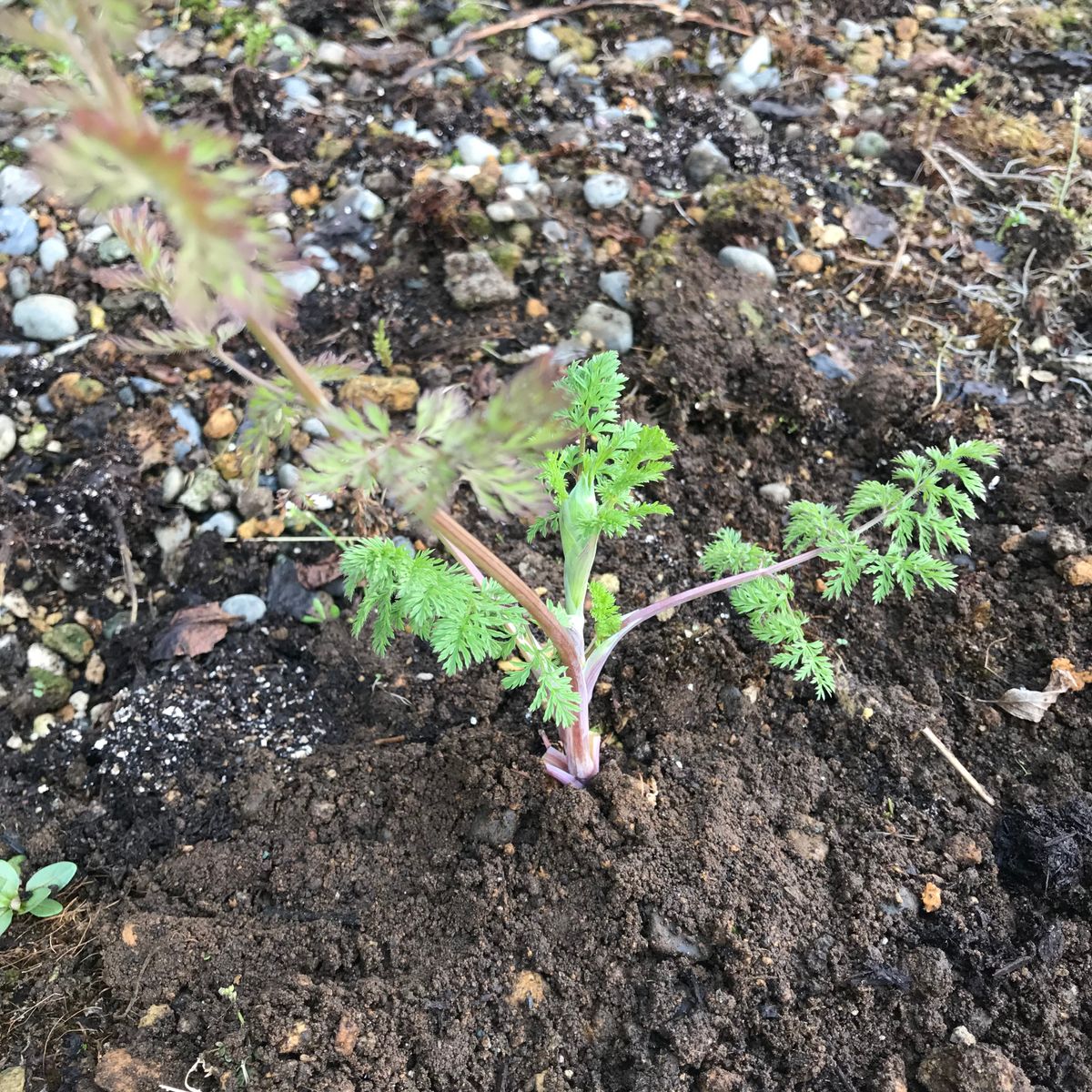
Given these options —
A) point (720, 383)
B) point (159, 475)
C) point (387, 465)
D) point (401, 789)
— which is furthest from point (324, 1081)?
point (720, 383)

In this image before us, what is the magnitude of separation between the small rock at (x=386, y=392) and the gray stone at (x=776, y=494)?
1.08m

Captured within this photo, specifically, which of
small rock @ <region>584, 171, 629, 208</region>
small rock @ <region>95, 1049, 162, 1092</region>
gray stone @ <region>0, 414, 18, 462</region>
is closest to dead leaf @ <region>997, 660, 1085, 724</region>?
small rock @ <region>95, 1049, 162, 1092</region>

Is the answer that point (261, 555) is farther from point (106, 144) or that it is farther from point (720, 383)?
point (106, 144)

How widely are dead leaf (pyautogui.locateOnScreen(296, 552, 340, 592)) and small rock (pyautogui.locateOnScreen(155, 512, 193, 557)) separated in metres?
0.36

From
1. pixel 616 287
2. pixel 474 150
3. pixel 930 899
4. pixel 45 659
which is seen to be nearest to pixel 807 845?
pixel 930 899

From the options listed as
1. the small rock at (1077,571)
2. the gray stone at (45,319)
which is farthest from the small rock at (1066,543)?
the gray stone at (45,319)

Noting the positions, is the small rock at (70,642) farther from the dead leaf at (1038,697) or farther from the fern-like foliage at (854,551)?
the dead leaf at (1038,697)

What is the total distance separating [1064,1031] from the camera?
1.73 m

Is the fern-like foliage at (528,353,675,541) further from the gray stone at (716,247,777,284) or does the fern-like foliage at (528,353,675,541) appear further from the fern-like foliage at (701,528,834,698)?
the gray stone at (716,247,777,284)

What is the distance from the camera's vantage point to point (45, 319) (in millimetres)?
2820

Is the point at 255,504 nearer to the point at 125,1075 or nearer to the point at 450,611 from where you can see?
the point at 450,611

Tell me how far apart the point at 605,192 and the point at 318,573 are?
1804 mm

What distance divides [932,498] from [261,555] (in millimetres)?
1756

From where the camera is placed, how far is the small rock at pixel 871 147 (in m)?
3.53
